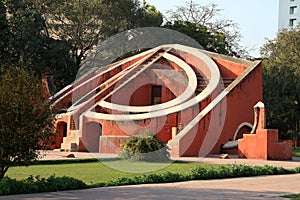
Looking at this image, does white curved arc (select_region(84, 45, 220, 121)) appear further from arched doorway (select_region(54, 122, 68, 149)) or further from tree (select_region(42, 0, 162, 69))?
tree (select_region(42, 0, 162, 69))

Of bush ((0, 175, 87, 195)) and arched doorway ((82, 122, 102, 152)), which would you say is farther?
arched doorway ((82, 122, 102, 152))

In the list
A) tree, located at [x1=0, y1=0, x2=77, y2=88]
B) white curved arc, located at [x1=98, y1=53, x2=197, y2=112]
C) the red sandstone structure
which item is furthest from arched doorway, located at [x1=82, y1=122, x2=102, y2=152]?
tree, located at [x1=0, y1=0, x2=77, y2=88]

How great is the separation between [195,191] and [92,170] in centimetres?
447

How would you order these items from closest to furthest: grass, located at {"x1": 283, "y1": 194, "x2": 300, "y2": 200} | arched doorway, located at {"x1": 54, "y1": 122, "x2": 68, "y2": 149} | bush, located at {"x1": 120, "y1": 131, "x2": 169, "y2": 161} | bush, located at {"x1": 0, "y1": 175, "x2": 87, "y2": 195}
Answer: grass, located at {"x1": 283, "y1": 194, "x2": 300, "y2": 200}
bush, located at {"x1": 0, "y1": 175, "x2": 87, "y2": 195}
bush, located at {"x1": 120, "y1": 131, "x2": 169, "y2": 161}
arched doorway, located at {"x1": 54, "y1": 122, "x2": 68, "y2": 149}

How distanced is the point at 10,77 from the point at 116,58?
90.1ft

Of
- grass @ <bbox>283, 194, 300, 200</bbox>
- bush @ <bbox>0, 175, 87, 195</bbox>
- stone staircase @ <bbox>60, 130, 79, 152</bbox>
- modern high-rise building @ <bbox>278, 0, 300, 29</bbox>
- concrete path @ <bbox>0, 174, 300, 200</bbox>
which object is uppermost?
modern high-rise building @ <bbox>278, 0, 300, 29</bbox>

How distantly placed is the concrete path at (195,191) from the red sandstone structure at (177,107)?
7960mm

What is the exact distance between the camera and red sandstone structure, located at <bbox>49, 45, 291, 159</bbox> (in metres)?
20.7

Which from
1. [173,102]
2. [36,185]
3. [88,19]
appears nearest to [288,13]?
[88,19]

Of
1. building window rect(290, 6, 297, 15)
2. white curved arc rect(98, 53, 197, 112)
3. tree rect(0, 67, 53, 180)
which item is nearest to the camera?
tree rect(0, 67, 53, 180)

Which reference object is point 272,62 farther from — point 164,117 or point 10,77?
point 10,77

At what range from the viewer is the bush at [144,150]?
16.9 meters

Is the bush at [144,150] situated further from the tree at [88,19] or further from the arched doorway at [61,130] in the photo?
the tree at [88,19]

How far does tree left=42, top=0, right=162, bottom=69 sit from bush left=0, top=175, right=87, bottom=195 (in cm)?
2578
